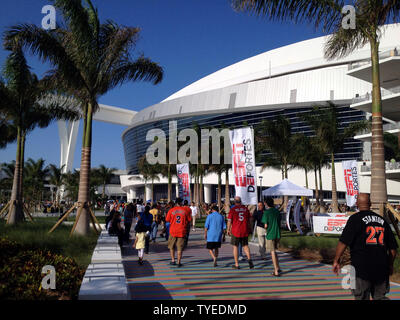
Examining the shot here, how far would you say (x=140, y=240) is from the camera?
10.4 meters

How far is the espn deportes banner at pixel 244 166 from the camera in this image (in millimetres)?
14906

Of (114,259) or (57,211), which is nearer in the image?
(114,259)

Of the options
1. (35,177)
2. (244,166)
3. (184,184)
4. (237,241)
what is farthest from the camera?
(35,177)

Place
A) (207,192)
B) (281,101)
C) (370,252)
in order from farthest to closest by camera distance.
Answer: (207,192), (281,101), (370,252)

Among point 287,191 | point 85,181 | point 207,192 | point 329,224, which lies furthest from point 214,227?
point 207,192

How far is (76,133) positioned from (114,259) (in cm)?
10025

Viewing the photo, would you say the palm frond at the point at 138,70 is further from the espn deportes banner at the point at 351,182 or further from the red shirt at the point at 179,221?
the espn deportes banner at the point at 351,182

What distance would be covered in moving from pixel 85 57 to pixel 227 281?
33.9 feet

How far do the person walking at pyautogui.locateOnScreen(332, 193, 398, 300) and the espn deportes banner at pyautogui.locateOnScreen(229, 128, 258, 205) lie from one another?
32.5 feet

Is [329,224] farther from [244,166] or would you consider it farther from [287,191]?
[287,191]
